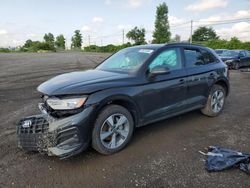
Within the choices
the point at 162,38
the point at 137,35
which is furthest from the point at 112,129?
the point at 137,35

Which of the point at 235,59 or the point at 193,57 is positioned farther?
the point at 235,59

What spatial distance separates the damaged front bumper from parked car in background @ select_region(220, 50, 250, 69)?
596 inches

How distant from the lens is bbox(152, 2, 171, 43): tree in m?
53.2

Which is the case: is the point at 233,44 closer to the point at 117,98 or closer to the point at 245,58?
the point at 245,58

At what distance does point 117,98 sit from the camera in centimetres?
379

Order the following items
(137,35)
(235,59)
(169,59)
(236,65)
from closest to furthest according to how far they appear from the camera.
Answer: (169,59) < (235,59) < (236,65) < (137,35)

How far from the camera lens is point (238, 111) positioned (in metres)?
6.18

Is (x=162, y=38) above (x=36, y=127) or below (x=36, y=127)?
above

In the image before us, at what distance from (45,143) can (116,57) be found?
250 centimetres

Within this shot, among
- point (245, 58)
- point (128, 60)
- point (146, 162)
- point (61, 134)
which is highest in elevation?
point (245, 58)

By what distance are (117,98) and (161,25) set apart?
52.4m

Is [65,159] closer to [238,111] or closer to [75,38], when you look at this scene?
[238,111]

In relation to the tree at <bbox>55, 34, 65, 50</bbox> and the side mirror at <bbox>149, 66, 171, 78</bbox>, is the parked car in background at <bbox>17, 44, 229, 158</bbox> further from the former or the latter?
the tree at <bbox>55, 34, 65, 50</bbox>

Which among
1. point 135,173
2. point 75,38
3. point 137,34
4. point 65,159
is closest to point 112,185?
point 135,173
